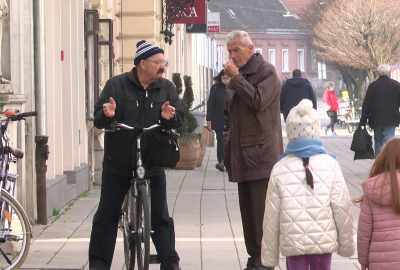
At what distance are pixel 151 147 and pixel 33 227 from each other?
310 cm

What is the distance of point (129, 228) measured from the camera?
5.83 metres

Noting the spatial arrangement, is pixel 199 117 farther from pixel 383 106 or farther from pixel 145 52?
pixel 145 52

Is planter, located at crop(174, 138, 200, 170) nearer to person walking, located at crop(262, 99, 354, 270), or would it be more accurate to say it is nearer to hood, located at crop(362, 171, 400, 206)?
person walking, located at crop(262, 99, 354, 270)

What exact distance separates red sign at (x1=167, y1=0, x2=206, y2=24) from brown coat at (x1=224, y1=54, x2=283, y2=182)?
10987 mm

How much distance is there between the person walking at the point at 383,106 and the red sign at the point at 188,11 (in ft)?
16.5

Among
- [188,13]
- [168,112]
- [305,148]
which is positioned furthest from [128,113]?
[188,13]

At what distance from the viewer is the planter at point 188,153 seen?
1500 centimetres

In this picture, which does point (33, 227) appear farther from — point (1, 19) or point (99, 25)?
point (99, 25)

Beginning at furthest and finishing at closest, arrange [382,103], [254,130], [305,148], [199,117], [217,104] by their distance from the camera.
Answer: [199,117]
[217,104]
[382,103]
[254,130]
[305,148]

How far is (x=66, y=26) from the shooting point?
10773mm

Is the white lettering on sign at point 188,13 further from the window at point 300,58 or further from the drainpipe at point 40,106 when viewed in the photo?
the window at point 300,58

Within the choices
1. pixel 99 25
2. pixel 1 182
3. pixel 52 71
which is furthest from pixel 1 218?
pixel 99 25

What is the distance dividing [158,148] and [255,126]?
78 centimetres

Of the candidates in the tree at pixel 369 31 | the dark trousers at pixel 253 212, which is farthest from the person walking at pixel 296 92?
the tree at pixel 369 31
